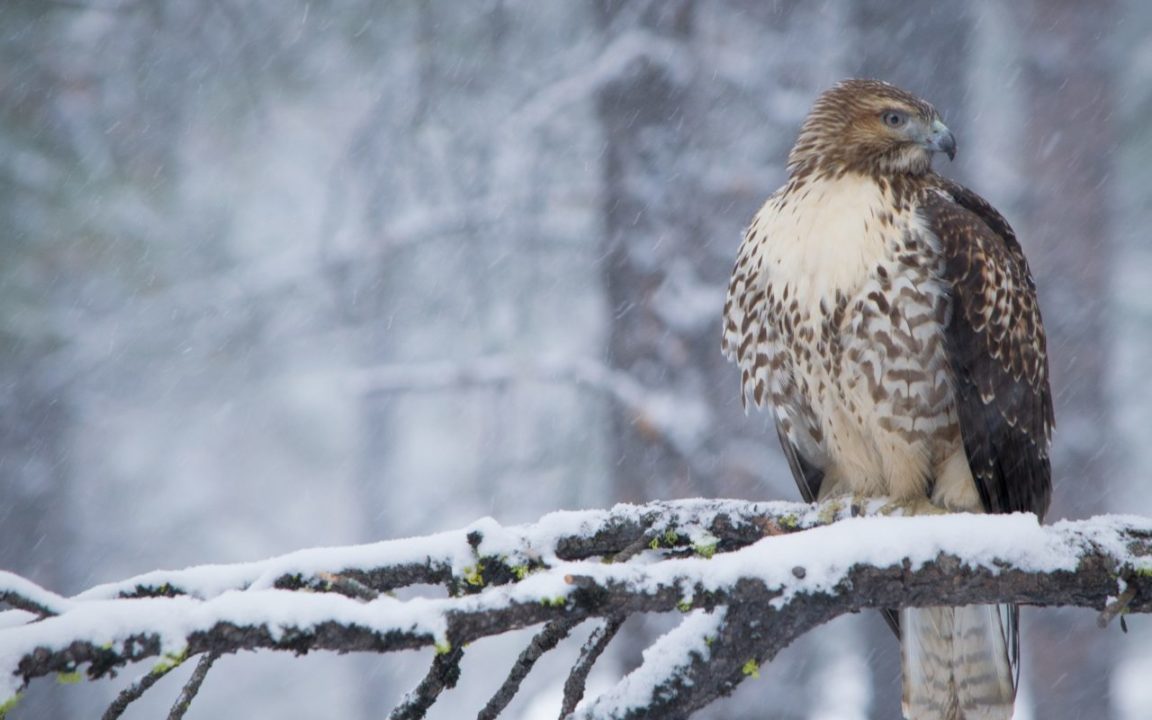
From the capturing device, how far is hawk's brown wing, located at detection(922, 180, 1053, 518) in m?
3.67

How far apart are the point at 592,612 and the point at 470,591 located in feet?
2.11

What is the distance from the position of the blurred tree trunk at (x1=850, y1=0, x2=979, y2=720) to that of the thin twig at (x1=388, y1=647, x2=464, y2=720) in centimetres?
523

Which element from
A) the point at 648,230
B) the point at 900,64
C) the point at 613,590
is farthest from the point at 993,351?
the point at 900,64

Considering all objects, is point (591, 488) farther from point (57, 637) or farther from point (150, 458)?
point (57, 637)

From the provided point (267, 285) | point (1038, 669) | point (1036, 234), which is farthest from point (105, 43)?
point (1038, 669)

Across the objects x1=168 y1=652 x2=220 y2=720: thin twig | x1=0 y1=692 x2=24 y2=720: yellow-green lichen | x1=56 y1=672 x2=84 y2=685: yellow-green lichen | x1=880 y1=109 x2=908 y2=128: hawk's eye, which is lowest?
x1=0 y1=692 x2=24 y2=720: yellow-green lichen

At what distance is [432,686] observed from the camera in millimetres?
2350

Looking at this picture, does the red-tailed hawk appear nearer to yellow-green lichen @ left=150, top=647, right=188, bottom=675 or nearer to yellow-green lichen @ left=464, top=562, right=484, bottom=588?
yellow-green lichen @ left=464, top=562, right=484, bottom=588

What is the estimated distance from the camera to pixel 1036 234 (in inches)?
298

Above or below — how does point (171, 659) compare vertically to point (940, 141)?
below

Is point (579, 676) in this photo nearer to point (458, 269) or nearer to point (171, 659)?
point (171, 659)

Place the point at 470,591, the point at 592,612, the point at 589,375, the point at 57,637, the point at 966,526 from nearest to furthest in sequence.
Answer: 1. the point at 57,637
2. the point at 592,612
3. the point at 966,526
4. the point at 470,591
5. the point at 589,375

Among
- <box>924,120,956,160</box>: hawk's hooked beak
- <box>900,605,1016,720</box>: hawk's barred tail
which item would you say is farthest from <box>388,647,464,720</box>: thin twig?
<box>924,120,956,160</box>: hawk's hooked beak

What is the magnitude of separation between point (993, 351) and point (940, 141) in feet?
2.35
